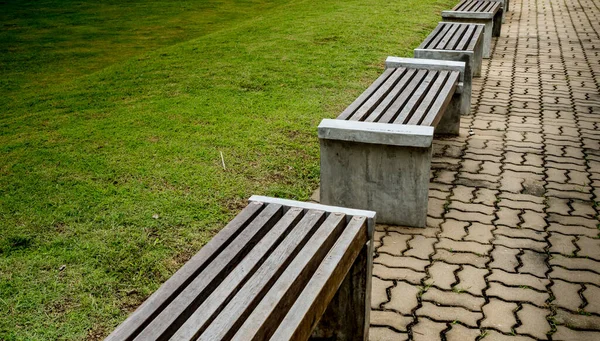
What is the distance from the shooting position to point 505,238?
13.7ft

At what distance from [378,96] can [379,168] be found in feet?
3.24

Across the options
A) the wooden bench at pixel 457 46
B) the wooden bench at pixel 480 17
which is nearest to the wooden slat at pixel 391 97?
the wooden bench at pixel 457 46

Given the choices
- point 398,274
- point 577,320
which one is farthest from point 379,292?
point 577,320

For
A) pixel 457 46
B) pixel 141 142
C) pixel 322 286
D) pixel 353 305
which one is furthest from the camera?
pixel 457 46

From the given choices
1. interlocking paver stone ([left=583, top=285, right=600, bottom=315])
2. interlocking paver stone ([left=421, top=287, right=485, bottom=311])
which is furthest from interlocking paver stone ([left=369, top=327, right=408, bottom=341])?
interlocking paver stone ([left=583, top=285, right=600, bottom=315])

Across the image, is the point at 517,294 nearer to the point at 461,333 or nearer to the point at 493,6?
the point at 461,333

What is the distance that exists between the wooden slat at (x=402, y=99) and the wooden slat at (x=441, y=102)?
232 millimetres

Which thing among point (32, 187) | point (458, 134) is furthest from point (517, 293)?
point (32, 187)

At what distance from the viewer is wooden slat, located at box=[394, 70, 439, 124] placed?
4527 mm

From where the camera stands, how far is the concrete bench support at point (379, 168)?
13.6 ft

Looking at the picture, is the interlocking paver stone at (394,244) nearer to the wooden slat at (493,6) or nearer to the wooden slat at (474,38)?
the wooden slat at (474,38)

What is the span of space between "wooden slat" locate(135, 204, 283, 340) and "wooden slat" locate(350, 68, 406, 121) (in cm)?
173

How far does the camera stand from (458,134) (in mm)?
6270

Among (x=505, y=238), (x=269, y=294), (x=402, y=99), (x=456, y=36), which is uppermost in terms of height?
(x=269, y=294)
